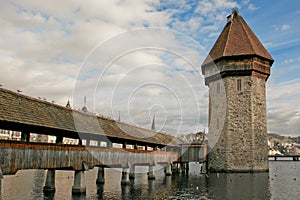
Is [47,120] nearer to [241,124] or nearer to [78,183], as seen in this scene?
[78,183]

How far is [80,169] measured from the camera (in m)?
16.8

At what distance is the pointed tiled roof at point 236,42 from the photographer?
3306 centimetres

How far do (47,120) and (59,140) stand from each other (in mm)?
2652

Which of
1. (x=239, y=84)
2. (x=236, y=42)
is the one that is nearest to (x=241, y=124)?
(x=239, y=84)

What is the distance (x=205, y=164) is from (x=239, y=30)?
1545 cm

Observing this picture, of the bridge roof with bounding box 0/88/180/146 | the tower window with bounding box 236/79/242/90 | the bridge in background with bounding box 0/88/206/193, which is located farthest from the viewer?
the tower window with bounding box 236/79/242/90

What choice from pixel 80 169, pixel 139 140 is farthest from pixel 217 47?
pixel 80 169

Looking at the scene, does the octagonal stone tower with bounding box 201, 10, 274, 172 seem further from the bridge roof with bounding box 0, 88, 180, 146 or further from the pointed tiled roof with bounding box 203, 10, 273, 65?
the bridge roof with bounding box 0, 88, 180, 146

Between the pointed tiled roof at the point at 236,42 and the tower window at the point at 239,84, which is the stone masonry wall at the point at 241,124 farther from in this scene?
the pointed tiled roof at the point at 236,42

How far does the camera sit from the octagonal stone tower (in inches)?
1239

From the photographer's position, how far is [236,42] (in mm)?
34188

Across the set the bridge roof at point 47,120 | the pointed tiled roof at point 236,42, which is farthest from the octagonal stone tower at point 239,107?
the bridge roof at point 47,120

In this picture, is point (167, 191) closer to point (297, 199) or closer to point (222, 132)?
point (297, 199)

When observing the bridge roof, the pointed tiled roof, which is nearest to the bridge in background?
the bridge roof
